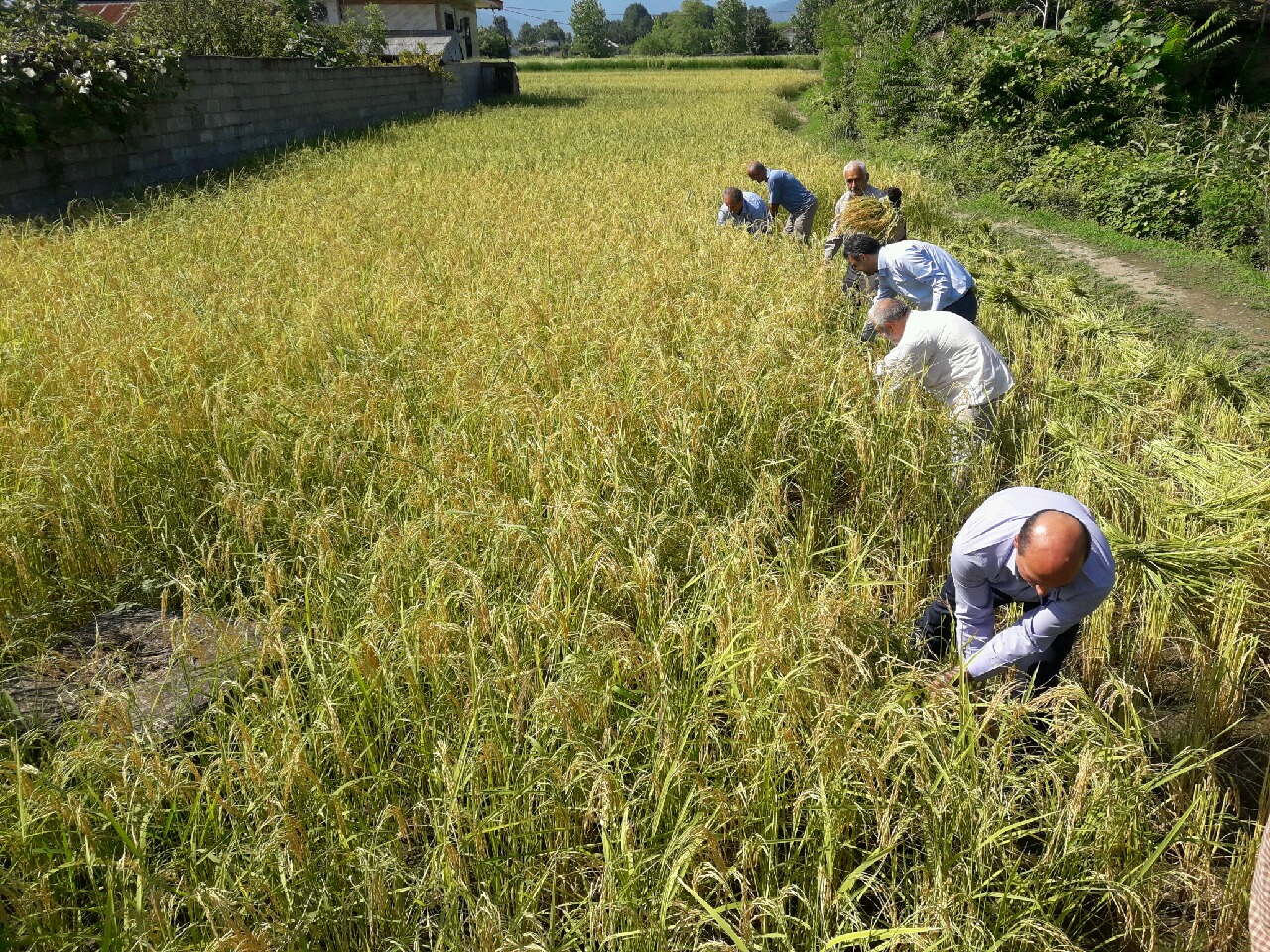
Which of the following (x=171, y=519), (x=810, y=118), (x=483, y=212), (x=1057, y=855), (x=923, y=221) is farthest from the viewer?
(x=810, y=118)

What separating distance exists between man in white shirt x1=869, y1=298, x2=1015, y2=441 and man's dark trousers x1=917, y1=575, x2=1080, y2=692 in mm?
1268

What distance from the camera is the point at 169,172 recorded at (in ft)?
37.0

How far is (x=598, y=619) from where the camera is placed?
2.54 meters

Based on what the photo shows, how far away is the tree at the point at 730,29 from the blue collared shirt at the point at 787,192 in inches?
3221

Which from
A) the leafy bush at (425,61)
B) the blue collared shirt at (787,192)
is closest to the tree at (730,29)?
the leafy bush at (425,61)

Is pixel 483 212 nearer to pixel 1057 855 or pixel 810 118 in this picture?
pixel 1057 855

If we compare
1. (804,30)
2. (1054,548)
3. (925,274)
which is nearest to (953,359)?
(925,274)

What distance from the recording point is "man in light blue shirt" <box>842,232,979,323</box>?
5.15 metres

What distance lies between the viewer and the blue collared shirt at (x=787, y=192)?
25.7ft

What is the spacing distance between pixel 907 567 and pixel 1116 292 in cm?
606

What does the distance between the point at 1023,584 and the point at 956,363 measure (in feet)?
5.43

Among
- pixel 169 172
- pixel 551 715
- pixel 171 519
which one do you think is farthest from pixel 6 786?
pixel 169 172

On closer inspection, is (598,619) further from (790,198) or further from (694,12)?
(694,12)

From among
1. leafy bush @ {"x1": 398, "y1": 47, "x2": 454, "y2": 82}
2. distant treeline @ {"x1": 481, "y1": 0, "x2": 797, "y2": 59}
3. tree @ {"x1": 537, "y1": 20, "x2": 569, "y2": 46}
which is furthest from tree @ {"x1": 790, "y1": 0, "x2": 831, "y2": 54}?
tree @ {"x1": 537, "y1": 20, "x2": 569, "y2": 46}
